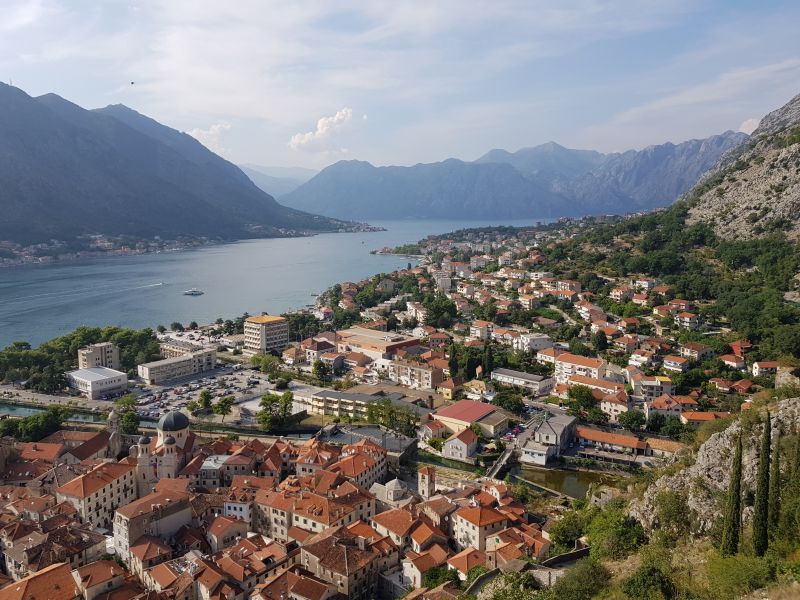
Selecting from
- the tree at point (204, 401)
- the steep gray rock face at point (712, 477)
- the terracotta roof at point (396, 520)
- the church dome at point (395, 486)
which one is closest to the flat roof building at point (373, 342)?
the tree at point (204, 401)

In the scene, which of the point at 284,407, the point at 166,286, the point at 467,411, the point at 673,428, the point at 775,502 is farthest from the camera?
the point at 166,286

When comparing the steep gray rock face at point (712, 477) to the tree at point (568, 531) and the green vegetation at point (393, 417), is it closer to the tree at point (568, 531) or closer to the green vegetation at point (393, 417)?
the tree at point (568, 531)

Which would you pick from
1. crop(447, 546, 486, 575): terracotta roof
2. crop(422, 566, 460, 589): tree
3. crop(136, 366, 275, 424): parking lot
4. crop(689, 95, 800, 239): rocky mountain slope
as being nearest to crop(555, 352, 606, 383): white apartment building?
crop(136, 366, 275, 424): parking lot

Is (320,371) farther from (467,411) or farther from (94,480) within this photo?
(94,480)

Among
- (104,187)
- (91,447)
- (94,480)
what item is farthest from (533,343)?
(104,187)

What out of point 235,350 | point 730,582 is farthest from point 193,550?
point 235,350

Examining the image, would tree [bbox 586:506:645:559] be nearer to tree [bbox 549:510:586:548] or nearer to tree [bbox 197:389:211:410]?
tree [bbox 549:510:586:548]
